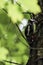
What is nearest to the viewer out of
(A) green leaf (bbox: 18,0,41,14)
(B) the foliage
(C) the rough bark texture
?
(A) green leaf (bbox: 18,0,41,14)

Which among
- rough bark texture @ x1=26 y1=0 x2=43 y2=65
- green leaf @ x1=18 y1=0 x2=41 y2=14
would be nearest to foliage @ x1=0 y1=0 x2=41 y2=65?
rough bark texture @ x1=26 y1=0 x2=43 y2=65

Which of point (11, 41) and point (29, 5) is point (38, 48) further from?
point (11, 41)

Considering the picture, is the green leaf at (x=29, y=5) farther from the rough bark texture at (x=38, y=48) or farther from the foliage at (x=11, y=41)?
the foliage at (x=11, y=41)

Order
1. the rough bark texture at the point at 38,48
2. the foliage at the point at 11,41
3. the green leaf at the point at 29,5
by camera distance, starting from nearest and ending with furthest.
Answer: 1. the green leaf at the point at 29,5
2. the rough bark texture at the point at 38,48
3. the foliage at the point at 11,41

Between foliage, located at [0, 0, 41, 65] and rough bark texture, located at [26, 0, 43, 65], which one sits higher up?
foliage, located at [0, 0, 41, 65]

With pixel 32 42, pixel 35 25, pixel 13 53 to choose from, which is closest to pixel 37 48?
pixel 32 42

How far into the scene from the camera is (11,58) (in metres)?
2.99

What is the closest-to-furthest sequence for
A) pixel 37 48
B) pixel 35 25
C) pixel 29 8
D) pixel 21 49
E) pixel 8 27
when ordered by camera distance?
pixel 29 8
pixel 37 48
pixel 35 25
pixel 8 27
pixel 21 49

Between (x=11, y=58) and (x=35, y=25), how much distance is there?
1.34m

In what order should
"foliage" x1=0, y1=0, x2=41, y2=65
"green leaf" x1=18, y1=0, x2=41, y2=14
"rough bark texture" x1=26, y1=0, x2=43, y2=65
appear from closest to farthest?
1. "green leaf" x1=18, y1=0, x2=41, y2=14
2. "rough bark texture" x1=26, y1=0, x2=43, y2=65
3. "foliage" x1=0, y1=0, x2=41, y2=65

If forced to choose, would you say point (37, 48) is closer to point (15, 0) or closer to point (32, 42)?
point (32, 42)

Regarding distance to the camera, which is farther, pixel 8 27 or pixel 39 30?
pixel 8 27

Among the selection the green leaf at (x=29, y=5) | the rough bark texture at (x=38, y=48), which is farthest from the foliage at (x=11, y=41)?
the green leaf at (x=29, y=5)

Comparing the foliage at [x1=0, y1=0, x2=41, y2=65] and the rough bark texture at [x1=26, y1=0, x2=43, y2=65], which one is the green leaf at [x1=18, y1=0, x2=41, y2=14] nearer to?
the rough bark texture at [x1=26, y1=0, x2=43, y2=65]
